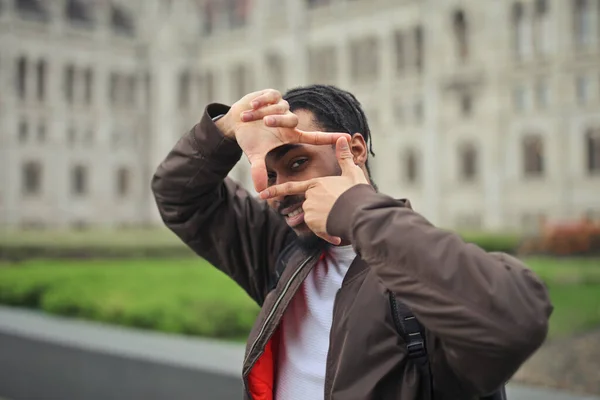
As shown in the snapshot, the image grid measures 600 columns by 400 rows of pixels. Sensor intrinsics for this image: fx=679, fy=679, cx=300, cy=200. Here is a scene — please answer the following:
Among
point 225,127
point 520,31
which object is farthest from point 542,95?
point 225,127

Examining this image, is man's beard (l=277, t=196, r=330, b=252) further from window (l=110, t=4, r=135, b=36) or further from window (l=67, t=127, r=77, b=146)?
window (l=110, t=4, r=135, b=36)

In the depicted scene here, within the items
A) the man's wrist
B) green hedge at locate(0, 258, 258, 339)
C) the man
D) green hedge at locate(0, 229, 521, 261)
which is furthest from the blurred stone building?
the man's wrist

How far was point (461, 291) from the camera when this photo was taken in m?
1.09

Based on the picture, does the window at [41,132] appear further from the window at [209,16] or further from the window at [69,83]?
the window at [209,16]

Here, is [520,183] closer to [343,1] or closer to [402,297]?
[343,1]

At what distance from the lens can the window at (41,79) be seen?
83.7 feet

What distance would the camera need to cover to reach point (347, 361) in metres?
1.30

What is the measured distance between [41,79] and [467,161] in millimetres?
16275

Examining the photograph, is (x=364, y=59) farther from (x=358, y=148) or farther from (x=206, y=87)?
(x=358, y=148)

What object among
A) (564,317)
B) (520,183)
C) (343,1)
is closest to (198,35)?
(343,1)

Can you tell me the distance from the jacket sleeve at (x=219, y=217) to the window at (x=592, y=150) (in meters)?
15.7

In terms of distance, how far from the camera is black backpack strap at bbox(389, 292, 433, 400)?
1.27 meters

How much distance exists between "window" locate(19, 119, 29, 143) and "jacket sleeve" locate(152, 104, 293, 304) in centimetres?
2505

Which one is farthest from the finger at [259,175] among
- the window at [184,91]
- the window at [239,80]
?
the window at [184,91]
